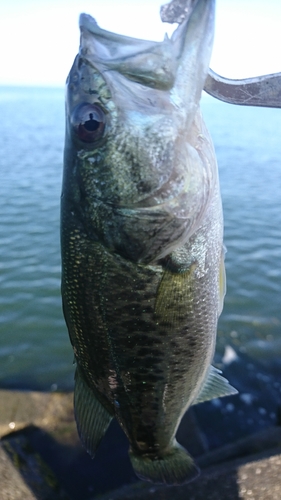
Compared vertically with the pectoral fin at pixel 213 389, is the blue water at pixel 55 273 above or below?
below

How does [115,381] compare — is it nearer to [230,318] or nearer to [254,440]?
[254,440]

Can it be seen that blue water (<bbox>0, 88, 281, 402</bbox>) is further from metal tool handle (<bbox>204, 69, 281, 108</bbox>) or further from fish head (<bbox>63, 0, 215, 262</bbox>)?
metal tool handle (<bbox>204, 69, 281, 108</bbox>)

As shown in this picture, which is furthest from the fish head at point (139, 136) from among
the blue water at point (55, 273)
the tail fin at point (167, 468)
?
the blue water at point (55, 273)

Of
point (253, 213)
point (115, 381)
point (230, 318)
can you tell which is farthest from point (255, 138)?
point (115, 381)

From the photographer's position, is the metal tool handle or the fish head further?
the metal tool handle

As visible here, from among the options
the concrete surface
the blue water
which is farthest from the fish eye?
the blue water

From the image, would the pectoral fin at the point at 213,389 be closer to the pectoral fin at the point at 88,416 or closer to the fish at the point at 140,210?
the fish at the point at 140,210

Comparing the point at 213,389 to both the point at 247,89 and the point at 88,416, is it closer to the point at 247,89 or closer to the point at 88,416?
the point at 88,416
